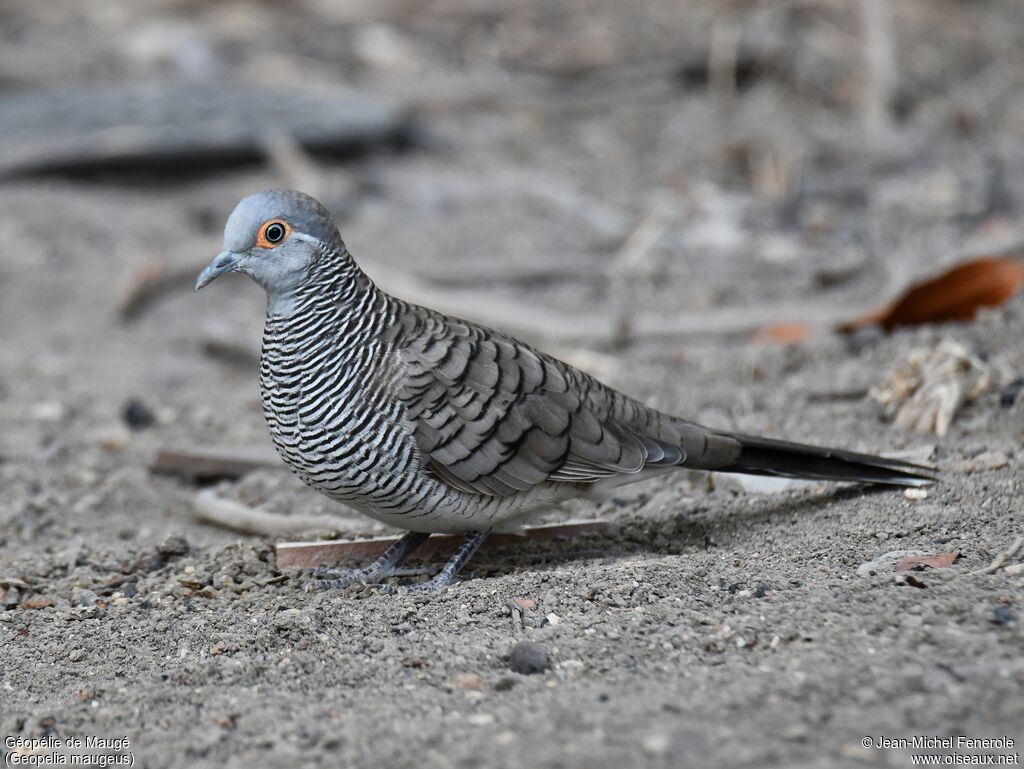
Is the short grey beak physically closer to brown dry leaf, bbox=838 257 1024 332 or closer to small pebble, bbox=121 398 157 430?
small pebble, bbox=121 398 157 430

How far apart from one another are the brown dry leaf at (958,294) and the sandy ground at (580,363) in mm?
176

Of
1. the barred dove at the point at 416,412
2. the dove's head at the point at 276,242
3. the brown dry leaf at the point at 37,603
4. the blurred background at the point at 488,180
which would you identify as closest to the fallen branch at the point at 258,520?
the blurred background at the point at 488,180

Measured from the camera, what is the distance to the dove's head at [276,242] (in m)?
4.09

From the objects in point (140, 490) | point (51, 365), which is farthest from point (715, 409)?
point (51, 365)

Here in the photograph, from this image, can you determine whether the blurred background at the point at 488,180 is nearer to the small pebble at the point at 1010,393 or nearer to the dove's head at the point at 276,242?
the small pebble at the point at 1010,393

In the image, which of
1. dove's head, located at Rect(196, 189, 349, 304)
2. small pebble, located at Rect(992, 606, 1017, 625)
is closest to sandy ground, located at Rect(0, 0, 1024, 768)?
small pebble, located at Rect(992, 606, 1017, 625)

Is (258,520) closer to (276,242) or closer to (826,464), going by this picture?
(276,242)

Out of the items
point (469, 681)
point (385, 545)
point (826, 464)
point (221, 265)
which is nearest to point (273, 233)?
point (221, 265)

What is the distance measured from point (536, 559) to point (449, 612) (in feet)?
2.72

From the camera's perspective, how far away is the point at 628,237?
380 inches

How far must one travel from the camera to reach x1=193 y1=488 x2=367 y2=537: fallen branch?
508cm

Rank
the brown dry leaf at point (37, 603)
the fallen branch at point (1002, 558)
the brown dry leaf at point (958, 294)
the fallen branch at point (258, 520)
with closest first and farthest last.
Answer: the fallen branch at point (1002, 558)
the brown dry leaf at point (37, 603)
the fallen branch at point (258, 520)
the brown dry leaf at point (958, 294)

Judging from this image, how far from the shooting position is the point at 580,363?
24.0 ft

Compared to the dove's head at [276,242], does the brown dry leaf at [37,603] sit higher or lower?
lower
